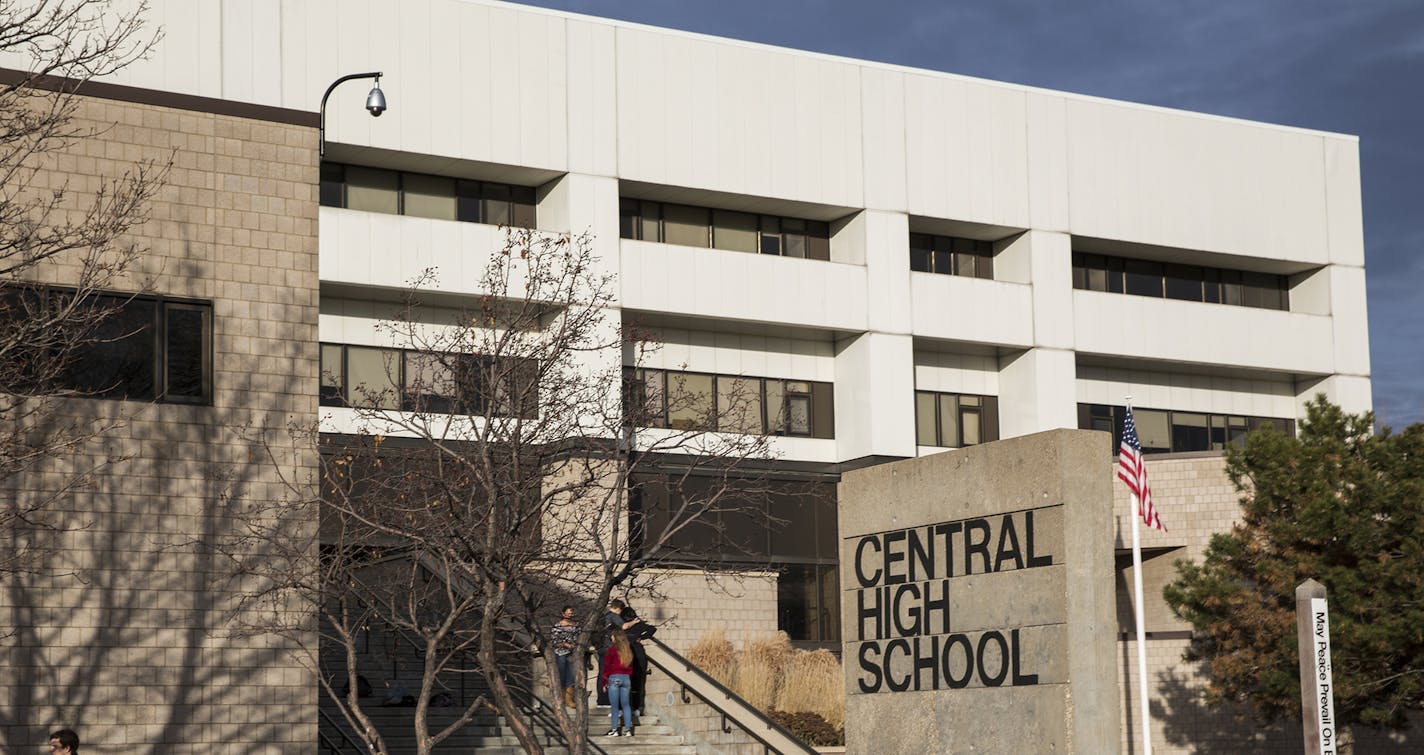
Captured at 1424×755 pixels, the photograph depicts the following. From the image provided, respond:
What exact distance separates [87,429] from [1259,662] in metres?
19.9

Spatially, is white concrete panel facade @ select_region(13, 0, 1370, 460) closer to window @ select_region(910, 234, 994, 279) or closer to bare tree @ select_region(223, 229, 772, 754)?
window @ select_region(910, 234, 994, 279)

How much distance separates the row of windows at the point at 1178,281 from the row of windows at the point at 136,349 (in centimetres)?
3074

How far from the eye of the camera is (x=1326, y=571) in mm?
29688

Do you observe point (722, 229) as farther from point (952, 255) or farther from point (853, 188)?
point (952, 255)

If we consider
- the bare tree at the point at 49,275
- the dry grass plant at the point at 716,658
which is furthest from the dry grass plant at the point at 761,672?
the bare tree at the point at 49,275

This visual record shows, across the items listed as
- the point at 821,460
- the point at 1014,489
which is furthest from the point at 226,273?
the point at 821,460

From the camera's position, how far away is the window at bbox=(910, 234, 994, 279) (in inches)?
1790

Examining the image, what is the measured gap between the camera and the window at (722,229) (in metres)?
42.0

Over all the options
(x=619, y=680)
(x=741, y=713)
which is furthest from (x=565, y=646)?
(x=741, y=713)

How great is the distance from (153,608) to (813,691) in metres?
14.8

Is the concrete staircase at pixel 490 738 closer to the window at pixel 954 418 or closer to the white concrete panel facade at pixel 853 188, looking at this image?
the white concrete panel facade at pixel 853 188

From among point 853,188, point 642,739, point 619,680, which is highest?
point 853,188

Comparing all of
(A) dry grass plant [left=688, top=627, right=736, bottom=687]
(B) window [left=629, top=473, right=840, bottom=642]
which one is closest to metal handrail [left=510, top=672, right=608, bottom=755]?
(A) dry grass plant [left=688, top=627, right=736, bottom=687]

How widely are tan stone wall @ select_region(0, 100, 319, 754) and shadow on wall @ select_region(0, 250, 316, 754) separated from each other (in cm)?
2
